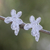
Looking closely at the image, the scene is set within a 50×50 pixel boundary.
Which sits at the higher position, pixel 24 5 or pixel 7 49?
pixel 24 5

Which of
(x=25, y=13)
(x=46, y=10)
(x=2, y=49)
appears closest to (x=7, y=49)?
(x=2, y=49)

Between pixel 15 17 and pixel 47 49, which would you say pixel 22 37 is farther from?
pixel 15 17

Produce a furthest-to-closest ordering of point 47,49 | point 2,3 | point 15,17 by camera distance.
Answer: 1. point 47,49
2. point 2,3
3. point 15,17

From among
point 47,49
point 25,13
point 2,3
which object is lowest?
point 47,49

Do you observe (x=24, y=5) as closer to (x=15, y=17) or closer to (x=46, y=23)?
(x=46, y=23)

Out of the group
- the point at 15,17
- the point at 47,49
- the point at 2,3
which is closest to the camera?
the point at 15,17

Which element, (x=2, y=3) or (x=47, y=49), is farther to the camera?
(x=47, y=49)

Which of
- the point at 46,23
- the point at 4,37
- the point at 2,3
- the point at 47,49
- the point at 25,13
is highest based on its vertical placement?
the point at 2,3

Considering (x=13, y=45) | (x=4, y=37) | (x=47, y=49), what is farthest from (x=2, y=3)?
(x=47, y=49)

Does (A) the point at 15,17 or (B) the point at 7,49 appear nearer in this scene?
(A) the point at 15,17
